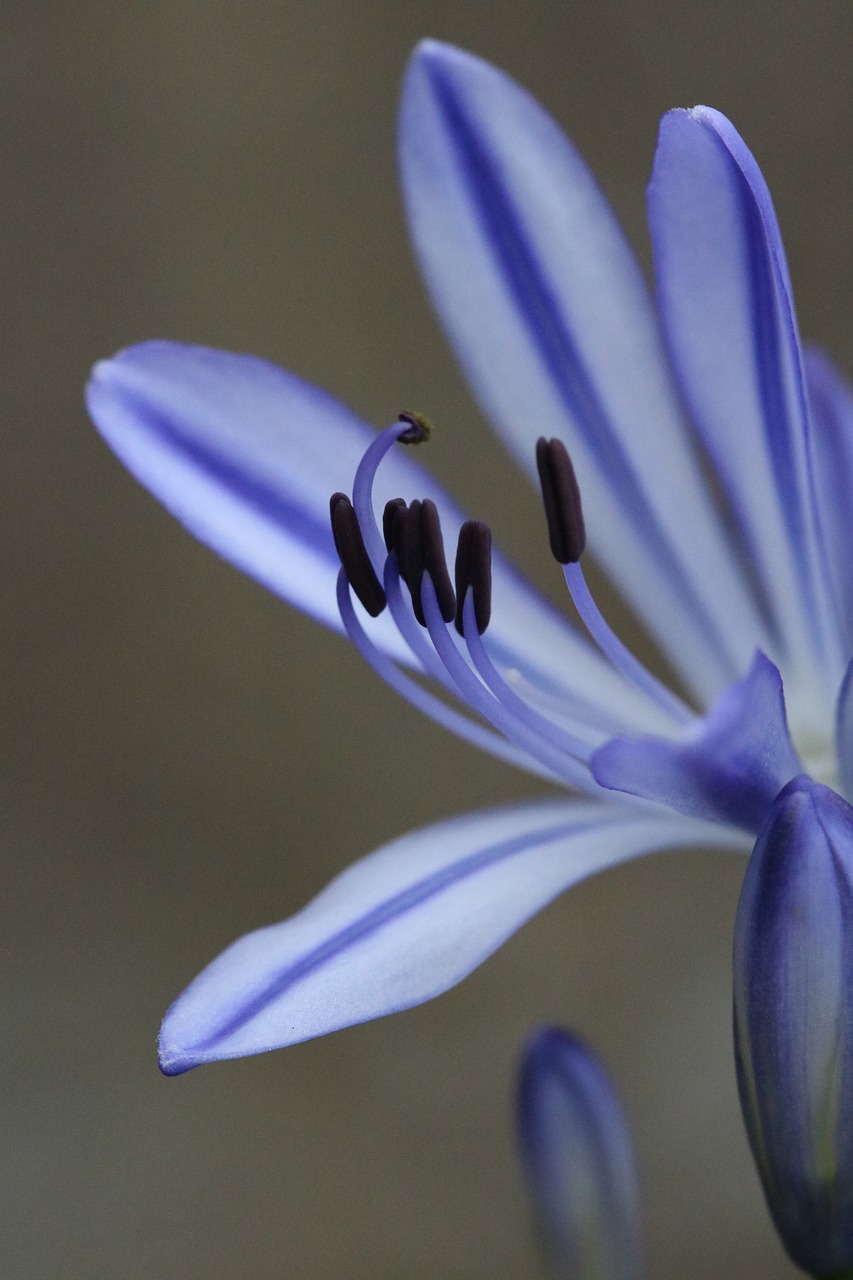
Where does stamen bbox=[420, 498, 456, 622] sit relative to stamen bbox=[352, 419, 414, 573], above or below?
below

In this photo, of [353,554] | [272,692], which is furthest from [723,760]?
[272,692]

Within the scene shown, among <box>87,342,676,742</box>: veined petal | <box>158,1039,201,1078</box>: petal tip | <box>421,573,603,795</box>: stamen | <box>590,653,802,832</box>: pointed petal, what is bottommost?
<box>158,1039,201,1078</box>: petal tip

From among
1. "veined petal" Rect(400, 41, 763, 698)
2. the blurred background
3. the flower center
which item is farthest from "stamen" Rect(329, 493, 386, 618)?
the blurred background

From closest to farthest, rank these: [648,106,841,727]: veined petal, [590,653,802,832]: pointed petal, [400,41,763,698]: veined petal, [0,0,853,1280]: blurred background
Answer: [590,653,802,832]: pointed petal < [648,106,841,727]: veined petal < [400,41,763,698]: veined petal < [0,0,853,1280]: blurred background

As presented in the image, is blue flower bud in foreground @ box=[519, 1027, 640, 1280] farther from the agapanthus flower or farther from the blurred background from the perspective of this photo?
the blurred background

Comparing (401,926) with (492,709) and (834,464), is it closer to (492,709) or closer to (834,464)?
(492,709)

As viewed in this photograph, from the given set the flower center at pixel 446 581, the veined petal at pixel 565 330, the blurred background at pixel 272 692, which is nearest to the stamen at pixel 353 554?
the flower center at pixel 446 581
